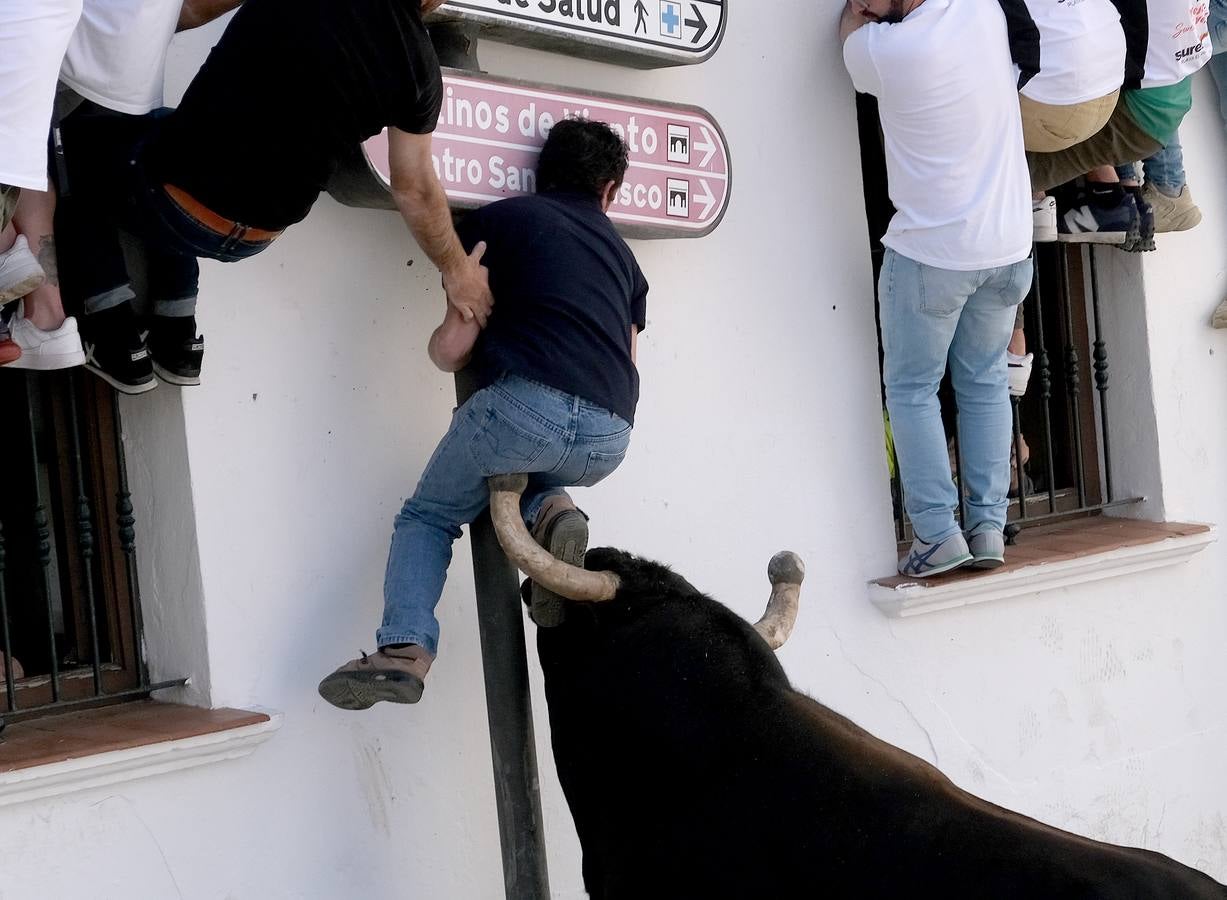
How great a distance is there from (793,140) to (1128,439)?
208 cm

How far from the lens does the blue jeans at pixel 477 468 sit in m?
3.23

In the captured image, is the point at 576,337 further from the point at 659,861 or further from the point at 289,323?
the point at 659,861

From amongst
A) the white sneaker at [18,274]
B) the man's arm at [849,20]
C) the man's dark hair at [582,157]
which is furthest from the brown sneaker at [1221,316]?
the white sneaker at [18,274]

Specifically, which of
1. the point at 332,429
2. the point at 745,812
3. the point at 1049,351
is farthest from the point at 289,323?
the point at 1049,351

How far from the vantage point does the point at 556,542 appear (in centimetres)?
301

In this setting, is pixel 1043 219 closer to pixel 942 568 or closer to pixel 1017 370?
pixel 1017 370

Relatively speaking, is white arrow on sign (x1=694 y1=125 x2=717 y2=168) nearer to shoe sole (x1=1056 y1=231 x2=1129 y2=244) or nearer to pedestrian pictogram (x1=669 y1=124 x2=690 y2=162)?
pedestrian pictogram (x1=669 y1=124 x2=690 y2=162)

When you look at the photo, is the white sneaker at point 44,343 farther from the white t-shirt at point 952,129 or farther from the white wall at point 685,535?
the white t-shirt at point 952,129

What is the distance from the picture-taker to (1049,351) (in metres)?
5.75

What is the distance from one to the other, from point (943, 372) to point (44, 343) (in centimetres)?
273

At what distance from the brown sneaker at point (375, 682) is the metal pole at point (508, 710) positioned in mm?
342

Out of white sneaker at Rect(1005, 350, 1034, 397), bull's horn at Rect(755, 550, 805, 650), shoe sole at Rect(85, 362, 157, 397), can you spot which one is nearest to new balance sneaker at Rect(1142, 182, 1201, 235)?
white sneaker at Rect(1005, 350, 1034, 397)

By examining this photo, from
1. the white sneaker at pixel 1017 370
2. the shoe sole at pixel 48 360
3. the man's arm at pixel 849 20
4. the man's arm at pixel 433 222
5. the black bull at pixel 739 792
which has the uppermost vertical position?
the man's arm at pixel 849 20

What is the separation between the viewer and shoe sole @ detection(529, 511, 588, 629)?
9.57ft
